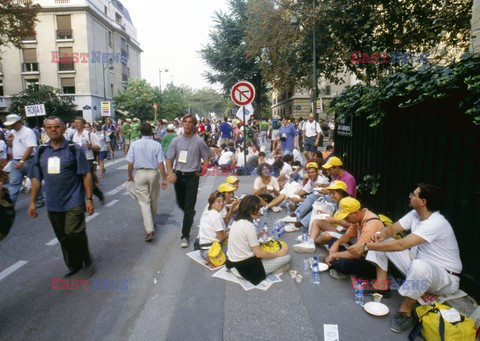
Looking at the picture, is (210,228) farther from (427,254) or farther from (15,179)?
(15,179)

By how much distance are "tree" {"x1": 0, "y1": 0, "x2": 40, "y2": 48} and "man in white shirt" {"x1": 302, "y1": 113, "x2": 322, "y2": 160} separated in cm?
1917

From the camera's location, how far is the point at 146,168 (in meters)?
5.78

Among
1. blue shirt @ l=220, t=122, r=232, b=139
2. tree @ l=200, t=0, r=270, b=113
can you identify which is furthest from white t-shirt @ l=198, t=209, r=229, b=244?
tree @ l=200, t=0, r=270, b=113

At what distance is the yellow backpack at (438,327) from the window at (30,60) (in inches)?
1857

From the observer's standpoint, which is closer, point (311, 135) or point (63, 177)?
point (63, 177)

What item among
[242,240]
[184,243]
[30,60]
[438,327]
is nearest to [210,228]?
[184,243]

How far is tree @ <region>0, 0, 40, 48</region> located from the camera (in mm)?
20703

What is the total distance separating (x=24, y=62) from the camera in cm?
4075

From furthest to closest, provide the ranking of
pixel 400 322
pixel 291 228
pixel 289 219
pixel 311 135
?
1. pixel 311 135
2. pixel 289 219
3. pixel 291 228
4. pixel 400 322

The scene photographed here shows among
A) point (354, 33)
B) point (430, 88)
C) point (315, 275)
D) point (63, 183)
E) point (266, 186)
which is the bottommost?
point (315, 275)

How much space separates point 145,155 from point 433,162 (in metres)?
4.12

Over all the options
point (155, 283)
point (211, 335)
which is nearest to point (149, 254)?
point (155, 283)

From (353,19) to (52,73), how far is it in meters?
36.9

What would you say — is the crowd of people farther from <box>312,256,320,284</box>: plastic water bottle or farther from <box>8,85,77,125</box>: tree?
<box>8,85,77,125</box>: tree
